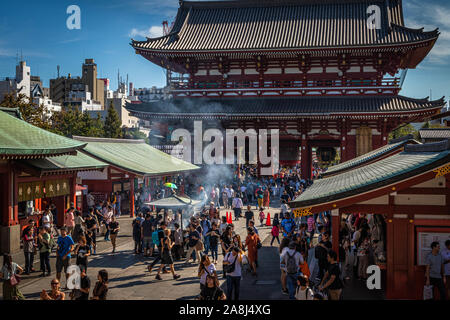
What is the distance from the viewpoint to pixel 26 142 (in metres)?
16.2

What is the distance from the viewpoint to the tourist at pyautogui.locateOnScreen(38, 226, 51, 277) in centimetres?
1301

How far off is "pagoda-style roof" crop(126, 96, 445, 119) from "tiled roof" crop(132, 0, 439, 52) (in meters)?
4.19

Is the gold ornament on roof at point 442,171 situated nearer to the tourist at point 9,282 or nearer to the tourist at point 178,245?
the tourist at point 178,245

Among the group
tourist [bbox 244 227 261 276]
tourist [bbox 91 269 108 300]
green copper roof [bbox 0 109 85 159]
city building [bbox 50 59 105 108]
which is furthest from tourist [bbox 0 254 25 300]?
city building [bbox 50 59 105 108]

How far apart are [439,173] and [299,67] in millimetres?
26735

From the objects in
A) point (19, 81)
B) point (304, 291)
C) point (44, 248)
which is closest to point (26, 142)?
point (44, 248)

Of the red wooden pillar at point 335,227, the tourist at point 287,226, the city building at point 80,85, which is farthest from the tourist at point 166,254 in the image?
the city building at point 80,85

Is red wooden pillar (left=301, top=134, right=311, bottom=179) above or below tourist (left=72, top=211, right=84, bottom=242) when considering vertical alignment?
above

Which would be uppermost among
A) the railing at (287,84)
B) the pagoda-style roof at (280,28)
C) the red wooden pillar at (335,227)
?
the pagoda-style roof at (280,28)

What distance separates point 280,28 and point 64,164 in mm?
25010

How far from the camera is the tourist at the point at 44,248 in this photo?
13.0m

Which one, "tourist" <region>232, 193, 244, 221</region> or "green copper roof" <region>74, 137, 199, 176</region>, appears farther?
"green copper roof" <region>74, 137, 199, 176</region>

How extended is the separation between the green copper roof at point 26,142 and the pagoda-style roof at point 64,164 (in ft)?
2.81

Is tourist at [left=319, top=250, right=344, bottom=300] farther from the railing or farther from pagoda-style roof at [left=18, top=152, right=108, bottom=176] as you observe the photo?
Answer: the railing
